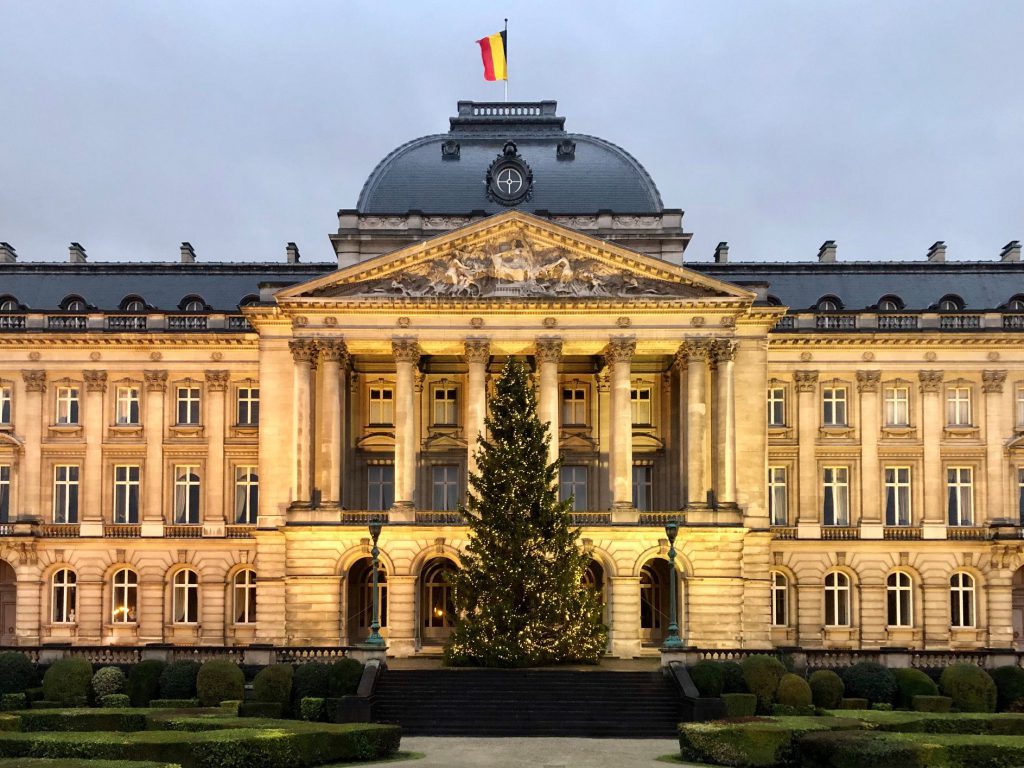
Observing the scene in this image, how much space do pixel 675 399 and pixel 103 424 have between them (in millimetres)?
29866

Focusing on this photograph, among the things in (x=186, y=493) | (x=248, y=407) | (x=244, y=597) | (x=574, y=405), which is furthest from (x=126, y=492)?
(x=574, y=405)

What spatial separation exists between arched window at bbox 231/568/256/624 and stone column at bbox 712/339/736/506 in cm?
2465

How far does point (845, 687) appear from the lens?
47281 mm

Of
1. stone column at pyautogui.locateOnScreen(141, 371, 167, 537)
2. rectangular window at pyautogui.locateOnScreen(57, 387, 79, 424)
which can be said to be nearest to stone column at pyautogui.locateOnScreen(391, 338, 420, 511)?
stone column at pyautogui.locateOnScreen(141, 371, 167, 537)

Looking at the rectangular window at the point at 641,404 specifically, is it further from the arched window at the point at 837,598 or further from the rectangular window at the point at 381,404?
the arched window at the point at 837,598

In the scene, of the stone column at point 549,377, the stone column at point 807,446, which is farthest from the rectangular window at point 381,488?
the stone column at point 807,446

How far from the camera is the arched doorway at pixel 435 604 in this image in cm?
6550

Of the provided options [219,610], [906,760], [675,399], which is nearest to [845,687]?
[906,760]

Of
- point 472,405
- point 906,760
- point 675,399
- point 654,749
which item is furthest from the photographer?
point 675,399

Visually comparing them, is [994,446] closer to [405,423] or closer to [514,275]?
[514,275]

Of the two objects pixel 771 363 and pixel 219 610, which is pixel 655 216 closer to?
pixel 771 363

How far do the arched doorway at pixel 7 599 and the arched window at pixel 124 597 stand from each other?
535cm

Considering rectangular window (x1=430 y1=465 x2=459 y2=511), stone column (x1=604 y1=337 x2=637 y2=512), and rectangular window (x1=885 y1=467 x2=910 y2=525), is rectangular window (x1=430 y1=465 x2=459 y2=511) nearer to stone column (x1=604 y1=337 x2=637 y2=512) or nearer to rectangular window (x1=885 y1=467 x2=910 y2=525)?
stone column (x1=604 y1=337 x2=637 y2=512)

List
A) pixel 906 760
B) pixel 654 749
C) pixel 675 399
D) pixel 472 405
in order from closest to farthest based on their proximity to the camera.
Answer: pixel 906 760
pixel 654 749
pixel 472 405
pixel 675 399
